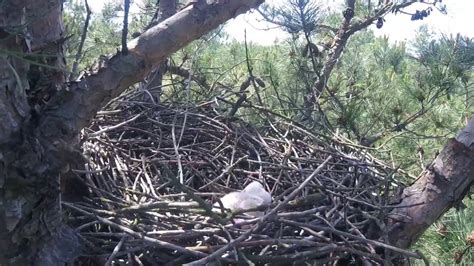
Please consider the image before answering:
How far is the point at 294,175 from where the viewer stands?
1962 millimetres

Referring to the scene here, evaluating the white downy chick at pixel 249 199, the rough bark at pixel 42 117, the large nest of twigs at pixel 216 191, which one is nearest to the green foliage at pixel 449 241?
the large nest of twigs at pixel 216 191

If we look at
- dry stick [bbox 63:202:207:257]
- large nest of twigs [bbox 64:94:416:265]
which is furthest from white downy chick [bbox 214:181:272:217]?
dry stick [bbox 63:202:207:257]

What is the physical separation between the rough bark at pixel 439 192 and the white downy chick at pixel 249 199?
1.10 ft

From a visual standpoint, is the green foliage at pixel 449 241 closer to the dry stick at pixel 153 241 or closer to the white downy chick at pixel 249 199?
the white downy chick at pixel 249 199

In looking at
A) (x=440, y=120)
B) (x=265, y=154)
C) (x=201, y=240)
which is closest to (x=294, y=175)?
(x=265, y=154)

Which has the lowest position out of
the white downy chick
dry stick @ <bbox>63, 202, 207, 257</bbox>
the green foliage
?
the green foliage

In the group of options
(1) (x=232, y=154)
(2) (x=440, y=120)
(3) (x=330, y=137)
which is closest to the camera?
(1) (x=232, y=154)

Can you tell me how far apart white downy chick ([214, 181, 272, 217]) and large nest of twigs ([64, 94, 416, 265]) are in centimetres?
3

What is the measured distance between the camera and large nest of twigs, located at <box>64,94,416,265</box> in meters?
1.53

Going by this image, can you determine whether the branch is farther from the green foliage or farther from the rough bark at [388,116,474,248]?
the green foliage

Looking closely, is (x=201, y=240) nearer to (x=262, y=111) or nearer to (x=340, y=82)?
(x=262, y=111)

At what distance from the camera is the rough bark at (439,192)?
1812mm

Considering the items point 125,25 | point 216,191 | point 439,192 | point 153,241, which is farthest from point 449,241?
point 125,25

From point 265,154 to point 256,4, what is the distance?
45 centimetres
